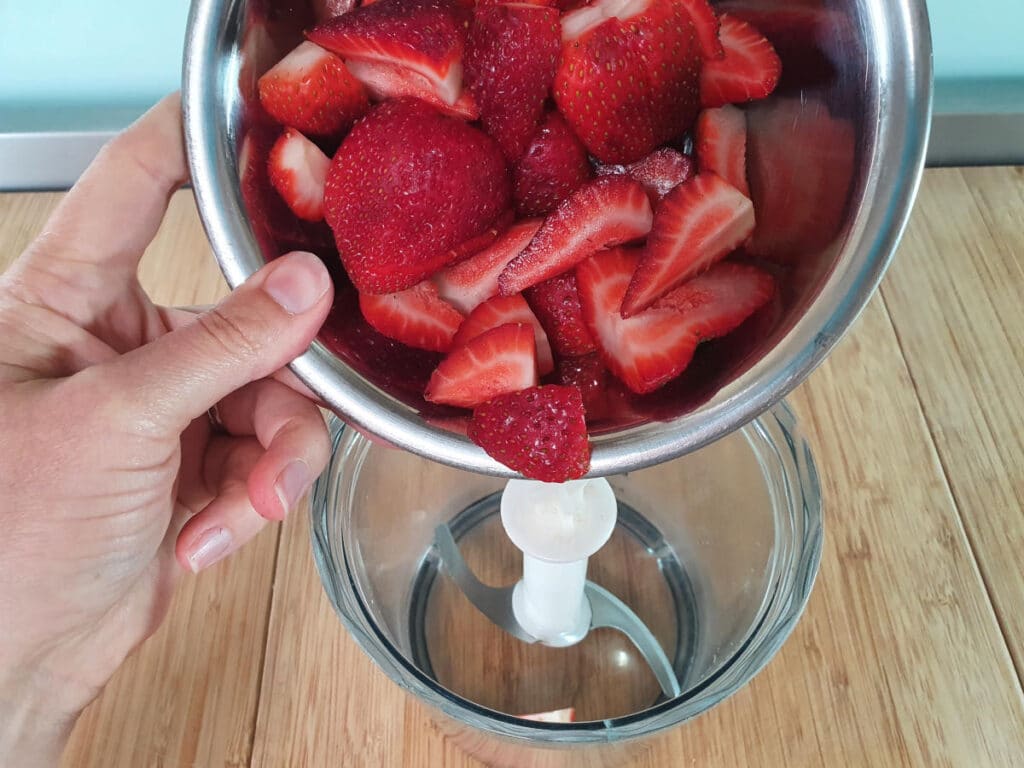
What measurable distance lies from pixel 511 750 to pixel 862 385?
47 centimetres

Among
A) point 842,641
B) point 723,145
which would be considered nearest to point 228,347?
point 723,145

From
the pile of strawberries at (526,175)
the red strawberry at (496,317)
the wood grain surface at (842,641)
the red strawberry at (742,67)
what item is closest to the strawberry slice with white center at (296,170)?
the pile of strawberries at (526,175)

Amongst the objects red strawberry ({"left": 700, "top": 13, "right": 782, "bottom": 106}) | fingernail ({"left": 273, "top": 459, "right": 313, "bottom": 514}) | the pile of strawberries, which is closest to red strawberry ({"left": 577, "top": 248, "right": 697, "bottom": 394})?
the pile of strawberries

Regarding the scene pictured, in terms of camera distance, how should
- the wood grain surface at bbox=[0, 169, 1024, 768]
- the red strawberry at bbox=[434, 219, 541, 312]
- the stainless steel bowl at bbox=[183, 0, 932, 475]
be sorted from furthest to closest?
the wood grain surface at bbox=[0, 169, 1024, 768] → the red strawberry at bbox=[434, 219, 541, 312] → the stainless steel bowl at bbox=[183, 0, 932, 475]

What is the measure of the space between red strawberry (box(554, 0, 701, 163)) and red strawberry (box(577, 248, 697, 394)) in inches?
2.7

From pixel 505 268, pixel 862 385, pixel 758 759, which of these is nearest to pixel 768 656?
pixel 758 759

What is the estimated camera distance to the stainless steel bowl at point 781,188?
38 centimetres

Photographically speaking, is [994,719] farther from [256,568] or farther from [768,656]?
[256,568]

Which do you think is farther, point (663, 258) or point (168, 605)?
point (168, 605)

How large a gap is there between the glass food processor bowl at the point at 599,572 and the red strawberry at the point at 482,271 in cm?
18

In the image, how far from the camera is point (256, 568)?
0.72 m

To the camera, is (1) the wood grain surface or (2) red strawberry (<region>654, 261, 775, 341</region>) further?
(1) the wood grain surface

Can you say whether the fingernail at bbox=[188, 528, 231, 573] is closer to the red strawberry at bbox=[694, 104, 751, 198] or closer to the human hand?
the human hand

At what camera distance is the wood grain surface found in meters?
0.64
